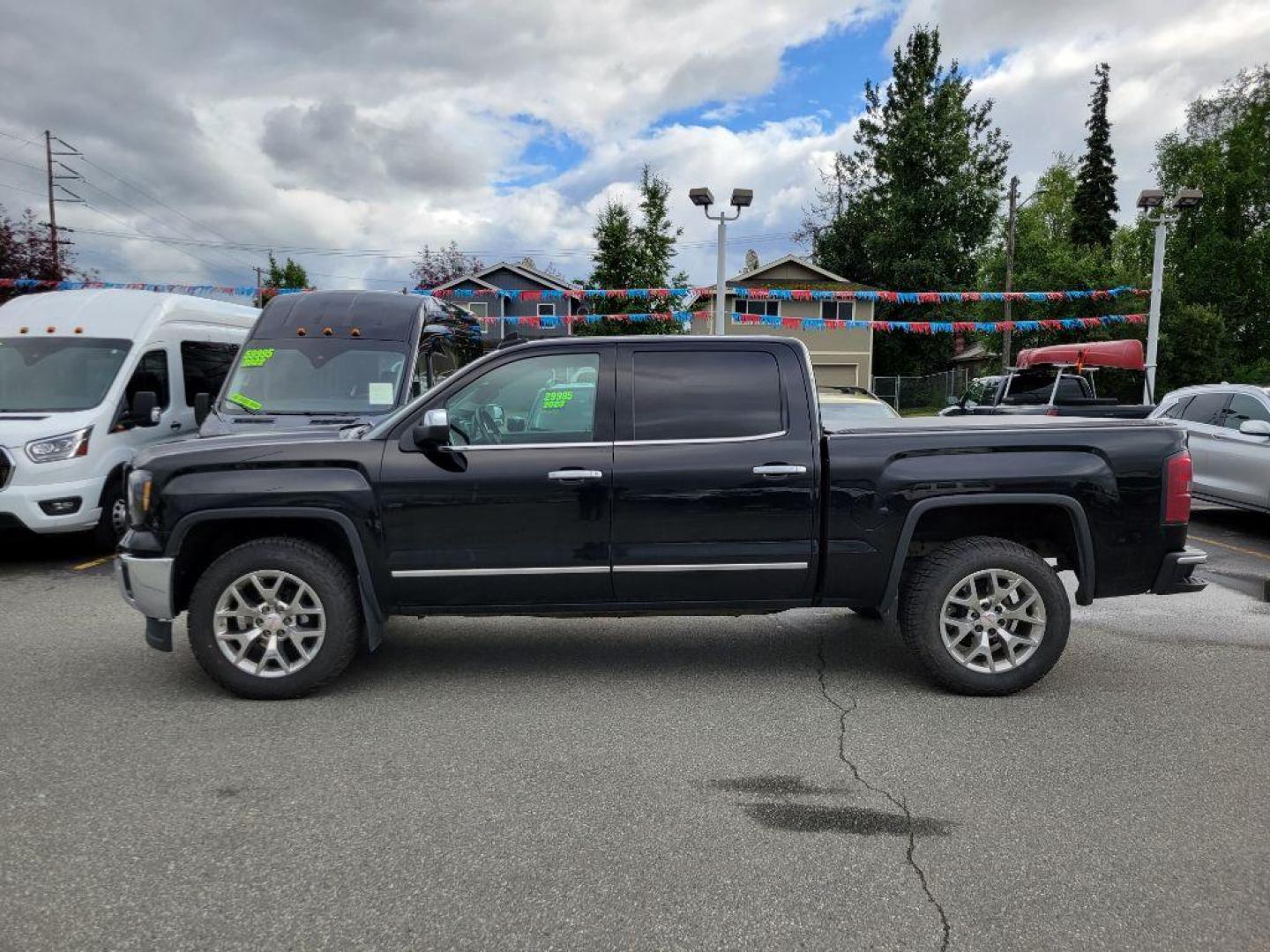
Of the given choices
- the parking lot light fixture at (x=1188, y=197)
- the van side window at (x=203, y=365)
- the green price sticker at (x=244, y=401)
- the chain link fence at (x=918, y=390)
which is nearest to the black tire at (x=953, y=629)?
the green price sticker at (x=244, y=401)

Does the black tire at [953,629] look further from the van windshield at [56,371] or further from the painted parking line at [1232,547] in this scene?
the van windshield at [56,371]

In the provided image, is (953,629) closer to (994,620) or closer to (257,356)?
(994,620)

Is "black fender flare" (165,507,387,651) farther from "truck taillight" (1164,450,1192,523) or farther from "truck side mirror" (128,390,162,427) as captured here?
"truck side mirror" (128,390,162,427)

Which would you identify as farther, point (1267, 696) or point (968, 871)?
point (1267, 696)

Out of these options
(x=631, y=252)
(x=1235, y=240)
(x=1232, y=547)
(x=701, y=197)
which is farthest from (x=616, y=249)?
(x=1235, y=240)

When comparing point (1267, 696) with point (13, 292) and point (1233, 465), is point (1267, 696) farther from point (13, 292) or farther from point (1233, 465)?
point (13, 292)

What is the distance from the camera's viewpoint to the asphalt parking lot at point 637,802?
268cm

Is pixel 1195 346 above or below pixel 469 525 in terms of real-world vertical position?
above

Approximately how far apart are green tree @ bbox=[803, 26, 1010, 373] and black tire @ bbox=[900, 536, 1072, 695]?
41308mm

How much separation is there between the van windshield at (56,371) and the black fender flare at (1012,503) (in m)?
7.40

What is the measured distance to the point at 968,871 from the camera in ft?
9.66

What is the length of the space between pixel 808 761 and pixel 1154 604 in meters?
4.28

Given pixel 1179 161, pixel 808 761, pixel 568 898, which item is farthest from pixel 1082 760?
pixel 1179 161

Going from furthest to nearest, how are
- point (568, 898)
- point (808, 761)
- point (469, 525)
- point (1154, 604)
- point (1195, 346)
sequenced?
point (1195, 346) < point (1154, 604) < point (469, 525) < point (808, 761) < point (568, 898)
